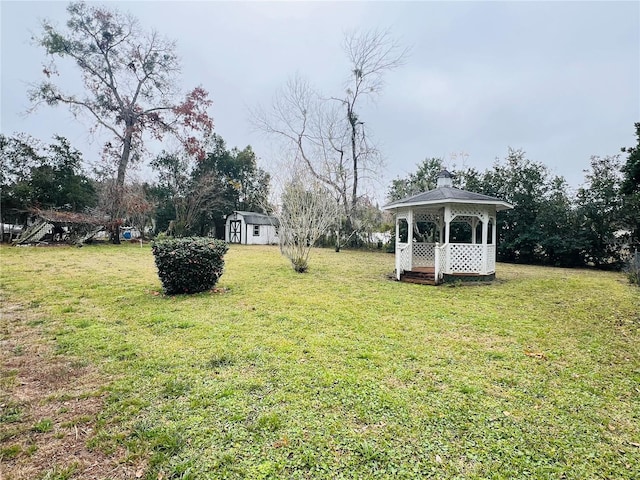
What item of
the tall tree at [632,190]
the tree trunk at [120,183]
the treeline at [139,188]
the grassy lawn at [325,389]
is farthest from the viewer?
the tree trunk at [120,183]

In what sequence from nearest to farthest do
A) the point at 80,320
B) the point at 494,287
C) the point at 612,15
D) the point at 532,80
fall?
the point at 80,320
the point at 612,15
the point at 494,287
the point at 532,80

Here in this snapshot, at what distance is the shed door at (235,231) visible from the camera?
27.9 metres

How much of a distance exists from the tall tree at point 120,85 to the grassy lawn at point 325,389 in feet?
57.6

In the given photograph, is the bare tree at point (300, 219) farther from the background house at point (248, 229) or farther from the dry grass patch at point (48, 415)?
the background house at point (248, 229)

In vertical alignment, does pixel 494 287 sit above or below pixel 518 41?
below

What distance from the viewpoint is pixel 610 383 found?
327cm

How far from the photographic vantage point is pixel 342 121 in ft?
71.3

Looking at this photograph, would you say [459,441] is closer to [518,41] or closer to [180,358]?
[180,358]

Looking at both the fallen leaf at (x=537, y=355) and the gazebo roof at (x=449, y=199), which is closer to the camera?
the fallen leaf at (x=537, y=355)

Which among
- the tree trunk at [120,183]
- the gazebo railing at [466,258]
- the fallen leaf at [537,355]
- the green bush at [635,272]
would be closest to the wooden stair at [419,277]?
the gazebo railing at [466,258]

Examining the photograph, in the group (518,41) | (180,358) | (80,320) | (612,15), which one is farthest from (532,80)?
(80,320)

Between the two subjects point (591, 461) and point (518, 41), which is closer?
point (591, 461)

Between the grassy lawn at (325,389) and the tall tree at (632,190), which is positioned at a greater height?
the tall tree at (632,190)

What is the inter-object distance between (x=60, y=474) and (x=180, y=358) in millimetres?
1722
